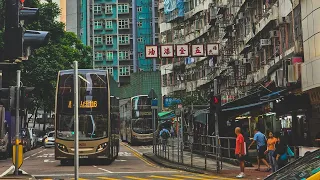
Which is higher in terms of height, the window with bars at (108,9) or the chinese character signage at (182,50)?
the window with bars at (108,9)

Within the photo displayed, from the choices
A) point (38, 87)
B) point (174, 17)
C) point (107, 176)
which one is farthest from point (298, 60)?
point (174, 17)

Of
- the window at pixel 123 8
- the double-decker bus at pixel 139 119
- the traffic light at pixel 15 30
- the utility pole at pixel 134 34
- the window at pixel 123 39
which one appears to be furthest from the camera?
the window at pixel 123 8

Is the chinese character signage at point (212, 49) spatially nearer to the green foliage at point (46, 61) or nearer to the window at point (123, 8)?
the green foliage at point (46, 61)

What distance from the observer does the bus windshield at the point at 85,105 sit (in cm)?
2283

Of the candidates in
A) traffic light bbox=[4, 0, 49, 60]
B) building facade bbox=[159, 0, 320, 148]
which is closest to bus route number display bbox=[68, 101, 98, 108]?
building facade bbox=[159, 0, 320, 148]

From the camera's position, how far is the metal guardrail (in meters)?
20.5

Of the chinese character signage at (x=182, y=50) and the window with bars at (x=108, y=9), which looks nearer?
the chinese character signage at (x=182, y=50)

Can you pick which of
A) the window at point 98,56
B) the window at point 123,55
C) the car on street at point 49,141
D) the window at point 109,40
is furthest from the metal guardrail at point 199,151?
the window at point 109,40

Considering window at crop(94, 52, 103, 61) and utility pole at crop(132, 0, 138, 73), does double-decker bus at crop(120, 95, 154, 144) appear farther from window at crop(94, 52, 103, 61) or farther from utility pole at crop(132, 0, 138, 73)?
window at crop(94, 52, 103, 61)

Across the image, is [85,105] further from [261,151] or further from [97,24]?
[97,24]

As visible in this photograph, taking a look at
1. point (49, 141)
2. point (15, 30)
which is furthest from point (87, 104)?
point (49, 141)

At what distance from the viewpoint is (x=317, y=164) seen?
15.2ft

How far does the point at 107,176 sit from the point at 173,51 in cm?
1122

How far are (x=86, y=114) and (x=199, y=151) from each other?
16.0 feet
